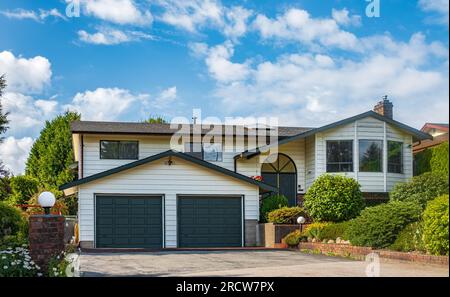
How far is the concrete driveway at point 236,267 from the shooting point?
40.9 ft

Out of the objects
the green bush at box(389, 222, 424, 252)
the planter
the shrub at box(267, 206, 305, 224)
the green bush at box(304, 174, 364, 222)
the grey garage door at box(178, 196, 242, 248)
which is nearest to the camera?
the green bush at box(389, 222, 424, 252)

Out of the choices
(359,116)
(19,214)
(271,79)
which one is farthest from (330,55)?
(19,214)

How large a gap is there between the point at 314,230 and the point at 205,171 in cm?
498

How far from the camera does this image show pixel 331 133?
88.2 ft

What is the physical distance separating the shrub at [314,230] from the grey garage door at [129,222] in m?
5.45

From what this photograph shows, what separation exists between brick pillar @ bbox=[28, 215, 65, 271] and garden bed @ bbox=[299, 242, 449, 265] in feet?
26.3

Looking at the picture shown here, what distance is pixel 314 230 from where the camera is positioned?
70.2 feet

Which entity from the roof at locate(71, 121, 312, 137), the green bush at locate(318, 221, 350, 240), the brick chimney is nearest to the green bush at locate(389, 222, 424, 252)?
the green bush at locate(318, 221, 350, 240)

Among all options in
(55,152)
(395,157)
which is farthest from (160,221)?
(55,152)

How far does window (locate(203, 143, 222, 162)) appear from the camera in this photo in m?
28.1

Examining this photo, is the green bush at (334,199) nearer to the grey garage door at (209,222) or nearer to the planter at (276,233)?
the planter at (276,233)

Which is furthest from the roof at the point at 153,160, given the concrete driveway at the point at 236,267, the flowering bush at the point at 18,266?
the flowering bush at the point at 18,266

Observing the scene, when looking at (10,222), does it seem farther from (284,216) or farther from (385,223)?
(385,223)

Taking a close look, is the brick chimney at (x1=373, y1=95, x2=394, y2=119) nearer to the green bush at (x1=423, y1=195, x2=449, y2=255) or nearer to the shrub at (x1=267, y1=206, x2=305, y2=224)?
the shrub at (x1=267, y1=206, x2=305, y2=224)
